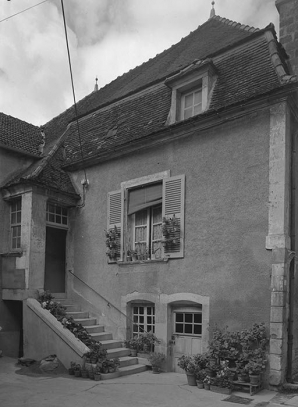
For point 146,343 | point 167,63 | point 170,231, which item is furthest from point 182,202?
point 167,63

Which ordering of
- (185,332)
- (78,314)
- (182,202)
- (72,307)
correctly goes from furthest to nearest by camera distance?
(72,307)
(78,314)
(182,202)
(185,332)

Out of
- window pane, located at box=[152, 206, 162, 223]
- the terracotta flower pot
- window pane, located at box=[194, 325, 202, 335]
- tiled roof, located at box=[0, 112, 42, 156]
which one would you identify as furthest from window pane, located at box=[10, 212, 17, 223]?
the terracotta flower pot

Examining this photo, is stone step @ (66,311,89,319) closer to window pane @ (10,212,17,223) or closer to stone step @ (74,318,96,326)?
stone step @ (74,318,96,326)

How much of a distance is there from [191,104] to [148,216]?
3.29 meters

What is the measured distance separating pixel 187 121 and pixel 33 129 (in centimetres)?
698

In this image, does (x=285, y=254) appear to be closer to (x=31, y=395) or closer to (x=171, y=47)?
(x=31, y=395)

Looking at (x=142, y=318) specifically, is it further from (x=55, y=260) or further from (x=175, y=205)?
(x=55, y=260)

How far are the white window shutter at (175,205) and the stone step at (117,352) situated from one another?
108 inches

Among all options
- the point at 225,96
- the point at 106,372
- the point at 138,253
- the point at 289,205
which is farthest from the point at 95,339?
the point at 225,96

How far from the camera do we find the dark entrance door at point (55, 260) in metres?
13.6

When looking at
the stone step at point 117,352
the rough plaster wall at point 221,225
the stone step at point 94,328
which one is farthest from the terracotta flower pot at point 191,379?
the stone step at point 94,328

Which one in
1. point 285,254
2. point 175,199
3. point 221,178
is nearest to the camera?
point 285,254

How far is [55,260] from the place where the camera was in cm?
1394

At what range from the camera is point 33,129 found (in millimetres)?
15000
